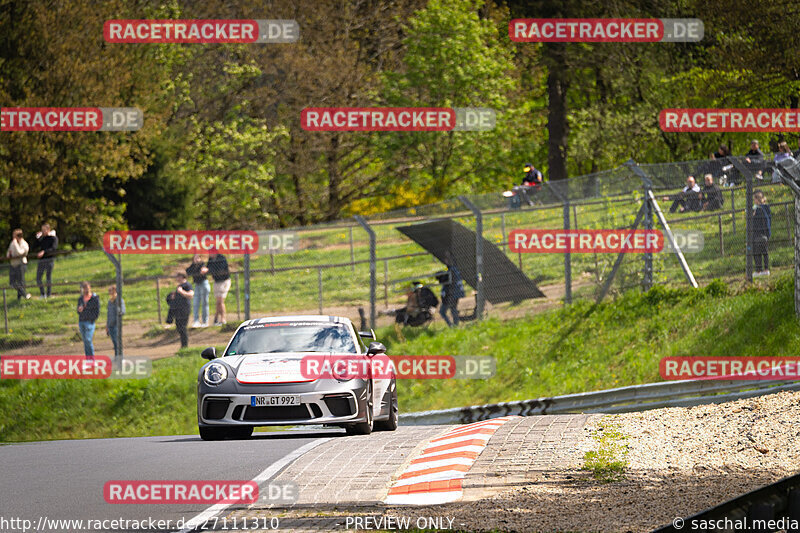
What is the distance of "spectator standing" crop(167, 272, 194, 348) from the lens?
23906 mm

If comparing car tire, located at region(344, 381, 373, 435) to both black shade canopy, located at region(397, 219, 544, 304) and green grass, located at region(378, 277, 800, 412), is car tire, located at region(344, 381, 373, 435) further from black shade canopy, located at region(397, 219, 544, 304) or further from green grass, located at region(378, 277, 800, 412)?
black shade canopy, located at region(397, 219, 544, 304)

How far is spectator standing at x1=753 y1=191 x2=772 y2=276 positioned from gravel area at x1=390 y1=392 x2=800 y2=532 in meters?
7.66

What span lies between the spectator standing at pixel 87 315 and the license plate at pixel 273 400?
40.7ft

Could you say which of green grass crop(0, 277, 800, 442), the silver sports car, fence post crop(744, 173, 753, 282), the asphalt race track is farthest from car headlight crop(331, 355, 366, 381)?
fence post crop(744, 173, 753, 282)

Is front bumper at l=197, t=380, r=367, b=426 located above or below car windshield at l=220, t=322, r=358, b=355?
below

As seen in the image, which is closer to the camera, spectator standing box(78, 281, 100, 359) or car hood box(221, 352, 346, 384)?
car hood box(221, 352, 346, 384)

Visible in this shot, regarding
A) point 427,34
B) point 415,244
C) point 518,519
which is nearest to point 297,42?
point 427,34

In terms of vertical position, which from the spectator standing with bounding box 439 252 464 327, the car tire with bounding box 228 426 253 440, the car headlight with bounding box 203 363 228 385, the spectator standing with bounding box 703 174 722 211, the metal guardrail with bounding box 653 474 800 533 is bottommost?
the car tire with bounding box 228 426 253 440

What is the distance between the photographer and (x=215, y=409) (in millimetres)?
12305

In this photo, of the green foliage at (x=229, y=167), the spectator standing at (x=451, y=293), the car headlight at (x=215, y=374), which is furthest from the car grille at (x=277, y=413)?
the green foliage at (x=229, y=167)

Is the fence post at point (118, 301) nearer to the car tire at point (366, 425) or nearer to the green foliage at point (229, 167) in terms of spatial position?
the car tire at point (366, 425)

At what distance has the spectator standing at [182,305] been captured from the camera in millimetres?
23906

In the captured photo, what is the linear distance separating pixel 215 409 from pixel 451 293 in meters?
12.5

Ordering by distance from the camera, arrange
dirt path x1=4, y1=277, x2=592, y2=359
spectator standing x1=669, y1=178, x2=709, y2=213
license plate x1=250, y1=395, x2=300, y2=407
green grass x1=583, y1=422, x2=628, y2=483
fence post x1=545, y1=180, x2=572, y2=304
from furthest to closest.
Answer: dirt path x1=4, y1=277, x2=592, y2=359 < fence post x1=545, y1=180, x2=572, y2=304 < spectator standing x1=669, y1=178, x2=709, y2=213 < license plate x1=250, y1=395, x2=300, y2=407 < green grass x1=583, y1=422, x2=628, y2=483
